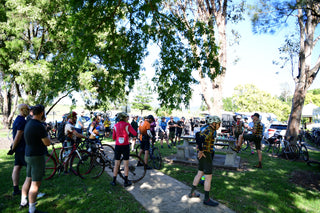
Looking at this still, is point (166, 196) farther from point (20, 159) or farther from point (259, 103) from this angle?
point (259, 103)

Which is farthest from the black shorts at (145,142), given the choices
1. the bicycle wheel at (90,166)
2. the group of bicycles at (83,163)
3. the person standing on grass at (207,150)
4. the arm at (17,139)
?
the arm at (17,139)

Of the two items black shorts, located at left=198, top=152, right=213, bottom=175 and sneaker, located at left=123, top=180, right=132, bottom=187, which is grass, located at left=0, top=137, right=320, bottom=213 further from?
black shorts, located at left=198, top=152, right=213, bottom=175

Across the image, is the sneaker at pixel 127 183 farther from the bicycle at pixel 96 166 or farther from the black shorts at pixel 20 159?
the black shorts at pixel 20 159

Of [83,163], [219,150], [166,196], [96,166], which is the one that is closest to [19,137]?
[83,163]

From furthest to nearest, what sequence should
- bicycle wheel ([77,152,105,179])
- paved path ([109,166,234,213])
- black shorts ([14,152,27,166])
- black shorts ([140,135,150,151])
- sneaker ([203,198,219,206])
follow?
black shorts ([140,135,150,151])
bicycle wheel ([77,152,105,179])
black shorts ([14,152,27,166])
sneaker ([203,198,219,206])
paved path ([109,166,234,213])

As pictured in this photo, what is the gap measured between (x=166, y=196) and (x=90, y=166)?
2.88 m

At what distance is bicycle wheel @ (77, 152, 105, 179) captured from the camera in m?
6.26

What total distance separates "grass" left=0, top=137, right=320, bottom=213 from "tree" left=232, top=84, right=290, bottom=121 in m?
52.9

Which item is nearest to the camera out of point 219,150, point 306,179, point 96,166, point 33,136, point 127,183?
point 33,136

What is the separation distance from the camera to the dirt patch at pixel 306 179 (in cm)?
629

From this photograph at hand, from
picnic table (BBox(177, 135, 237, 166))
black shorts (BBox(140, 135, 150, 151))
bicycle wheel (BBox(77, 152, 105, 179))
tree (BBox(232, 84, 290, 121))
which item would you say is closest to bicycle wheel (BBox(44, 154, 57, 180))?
bicycle wheel (BBox(77, 152, 105, 179))

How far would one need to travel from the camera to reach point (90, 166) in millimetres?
6672

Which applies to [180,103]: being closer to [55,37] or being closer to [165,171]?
[165,171]

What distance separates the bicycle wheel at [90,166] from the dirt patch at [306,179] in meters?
6.06
